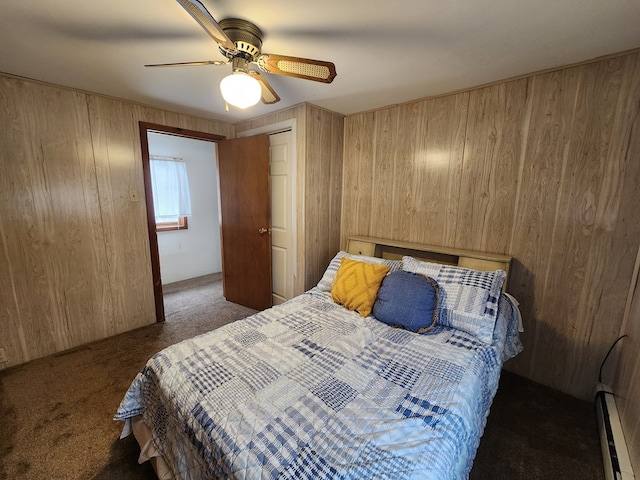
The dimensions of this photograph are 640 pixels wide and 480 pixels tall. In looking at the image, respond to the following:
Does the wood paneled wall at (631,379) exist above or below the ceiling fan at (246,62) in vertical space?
below

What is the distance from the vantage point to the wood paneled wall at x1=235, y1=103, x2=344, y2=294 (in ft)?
8.52

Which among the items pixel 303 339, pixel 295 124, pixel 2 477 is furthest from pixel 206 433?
pixel 295 124

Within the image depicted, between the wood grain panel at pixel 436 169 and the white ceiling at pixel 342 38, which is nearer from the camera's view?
the white ceiling at pixel 342 38

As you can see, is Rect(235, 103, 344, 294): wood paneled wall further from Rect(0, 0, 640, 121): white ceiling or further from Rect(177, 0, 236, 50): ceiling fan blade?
Rect(177, 0, 236, 50): ceiling fan blade

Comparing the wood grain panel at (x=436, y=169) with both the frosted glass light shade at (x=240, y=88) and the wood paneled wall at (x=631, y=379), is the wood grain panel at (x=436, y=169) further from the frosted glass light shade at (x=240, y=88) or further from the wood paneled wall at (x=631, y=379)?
the frosted glass light shade at (x=240, y=88)

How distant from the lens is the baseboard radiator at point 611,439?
1.28 m

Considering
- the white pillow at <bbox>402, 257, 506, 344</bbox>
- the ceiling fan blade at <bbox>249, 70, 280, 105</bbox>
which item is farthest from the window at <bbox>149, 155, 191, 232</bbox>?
the white pillow at <bbox>402, 257, 506, 344</bbox>

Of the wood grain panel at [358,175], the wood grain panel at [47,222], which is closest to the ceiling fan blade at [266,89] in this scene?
the wood grain panel at [358,175]

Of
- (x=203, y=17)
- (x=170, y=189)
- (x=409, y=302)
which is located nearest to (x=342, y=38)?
(x=203, y=17)

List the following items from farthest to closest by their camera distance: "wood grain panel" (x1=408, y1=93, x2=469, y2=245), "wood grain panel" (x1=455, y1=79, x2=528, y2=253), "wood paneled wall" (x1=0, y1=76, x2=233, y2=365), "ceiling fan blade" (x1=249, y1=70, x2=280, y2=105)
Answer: "wood grain panel" (x1=408, y1=93, x2=469, y2=245) → "wood paneled wall" (x1=0, y1=76, x2=233, y2=365) → "wood grain panel" (x1=455, y1=79, x2=528, y2=253) → "ceiling fan blade" (x1=249, y1=70, x2=280, y2=105)

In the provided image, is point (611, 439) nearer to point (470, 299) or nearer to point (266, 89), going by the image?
point (470, 299)

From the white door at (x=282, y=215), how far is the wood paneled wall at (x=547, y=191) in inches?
45.8

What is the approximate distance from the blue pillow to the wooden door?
1646 mm

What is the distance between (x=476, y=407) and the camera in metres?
1.17
